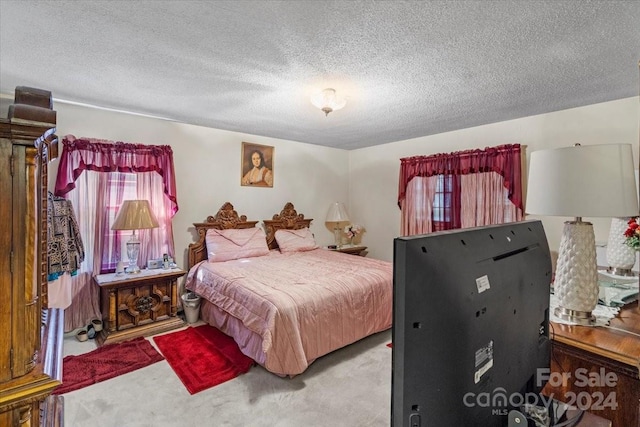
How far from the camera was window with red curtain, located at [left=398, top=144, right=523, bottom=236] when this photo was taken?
3.32 meters

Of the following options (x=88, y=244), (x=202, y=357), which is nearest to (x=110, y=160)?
(x=88, y=244)

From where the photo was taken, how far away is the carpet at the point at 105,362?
7.46ft

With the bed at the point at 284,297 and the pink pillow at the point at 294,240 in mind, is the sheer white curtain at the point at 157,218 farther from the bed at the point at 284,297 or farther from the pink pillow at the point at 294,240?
the pink pillow at the point at 294,240

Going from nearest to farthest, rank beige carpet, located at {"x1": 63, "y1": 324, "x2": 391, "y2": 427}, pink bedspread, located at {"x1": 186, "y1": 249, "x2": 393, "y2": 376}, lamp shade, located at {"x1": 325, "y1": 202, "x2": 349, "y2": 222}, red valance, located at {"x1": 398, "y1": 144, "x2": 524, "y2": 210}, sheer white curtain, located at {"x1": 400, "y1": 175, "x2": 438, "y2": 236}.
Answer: beige carpet, located at {"x1": 63, "y1": 324, "x2": 391, "y2": 427}, pink bedspread, located at {"x1": 186, "y1": 249, "x2": 393, "y2": 376}, red valance, located at {"x1": 398, "y1": 144, "x2": 524, "y2": 210}, sheer white curtain, located at {"x1": 400, "y1": 175, "x2": 438, "y2": 236}, lamp shade, located at {"x1": 325, "y1": 202, "x2": 349, "y2": 222}

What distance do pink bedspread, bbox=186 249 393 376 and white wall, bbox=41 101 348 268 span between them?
0.92m

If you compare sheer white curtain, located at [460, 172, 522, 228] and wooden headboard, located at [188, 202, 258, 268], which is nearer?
sheer white curtain, located at [460, 172, 522, 228]

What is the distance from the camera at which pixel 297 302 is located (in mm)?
2322

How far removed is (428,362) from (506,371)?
12.4 inches

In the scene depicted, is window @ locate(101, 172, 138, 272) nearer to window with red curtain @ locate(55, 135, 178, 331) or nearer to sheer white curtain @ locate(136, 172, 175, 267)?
window with red curtain @ locate(55, 135, 178, 331)

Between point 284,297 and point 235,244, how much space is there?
1.68 meters

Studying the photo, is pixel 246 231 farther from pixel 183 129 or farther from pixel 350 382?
pixel 350 382

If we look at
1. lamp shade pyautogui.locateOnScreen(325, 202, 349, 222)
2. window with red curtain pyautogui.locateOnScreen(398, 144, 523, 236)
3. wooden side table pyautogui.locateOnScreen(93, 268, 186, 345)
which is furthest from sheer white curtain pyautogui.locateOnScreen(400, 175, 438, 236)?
wooden side table pyautogui.locateOnScreen(93, 268, 186, 345)

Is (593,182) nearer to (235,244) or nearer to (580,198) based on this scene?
(580,198)

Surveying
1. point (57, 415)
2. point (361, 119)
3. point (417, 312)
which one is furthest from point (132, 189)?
point (417, 312)
